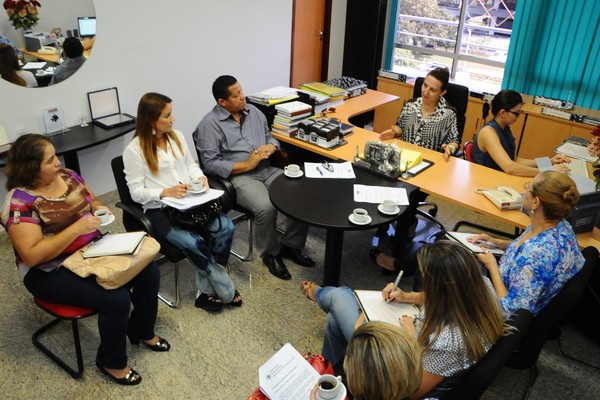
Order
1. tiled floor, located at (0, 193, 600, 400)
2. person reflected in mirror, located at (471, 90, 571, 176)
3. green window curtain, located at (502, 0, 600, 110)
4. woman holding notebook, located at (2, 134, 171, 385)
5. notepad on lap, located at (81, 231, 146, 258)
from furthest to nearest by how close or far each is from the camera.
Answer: green window curtain, located at (502, 0, 600, 110)
person reflected in mirror, located at (471, 90, 571, 176)
tiled floor, located at (0, 193, 600, 400)
notepad on lap, located at (81, 231, 146, 258)
woman holding notebook, located at (2, 134, 171, 385)

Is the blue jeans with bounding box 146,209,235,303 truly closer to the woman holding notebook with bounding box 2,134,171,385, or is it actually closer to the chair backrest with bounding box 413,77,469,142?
the woman holding notebook with bounding box 2,134,171,385

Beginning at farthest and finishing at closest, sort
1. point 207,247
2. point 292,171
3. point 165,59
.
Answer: point 165,59
point 292,171
point 207,247

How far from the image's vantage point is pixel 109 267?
224cm

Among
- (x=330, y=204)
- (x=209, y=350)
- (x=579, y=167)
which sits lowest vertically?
(x=209, y=350)

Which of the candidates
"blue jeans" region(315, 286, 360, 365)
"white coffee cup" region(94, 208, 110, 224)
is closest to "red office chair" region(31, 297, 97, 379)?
"white coffee cup" region(94, 208, 110, 224)

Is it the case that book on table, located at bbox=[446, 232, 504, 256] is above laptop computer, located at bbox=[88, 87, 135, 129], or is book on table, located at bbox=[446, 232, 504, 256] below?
below

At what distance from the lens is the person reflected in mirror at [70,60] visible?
11.8 ft

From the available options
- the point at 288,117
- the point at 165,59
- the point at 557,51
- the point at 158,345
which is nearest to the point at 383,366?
the point at 158,345

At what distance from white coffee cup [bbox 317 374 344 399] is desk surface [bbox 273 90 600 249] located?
1524 millimetres

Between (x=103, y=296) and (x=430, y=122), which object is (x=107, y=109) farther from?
(x=430, y=122)

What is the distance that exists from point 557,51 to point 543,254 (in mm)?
3377

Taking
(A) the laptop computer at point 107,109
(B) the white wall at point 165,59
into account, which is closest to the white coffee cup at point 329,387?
(A) the laptop computer at point 107,109

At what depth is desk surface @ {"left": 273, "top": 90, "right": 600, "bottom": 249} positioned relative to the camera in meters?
2.68

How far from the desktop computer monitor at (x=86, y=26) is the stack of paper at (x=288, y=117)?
1.49 m
